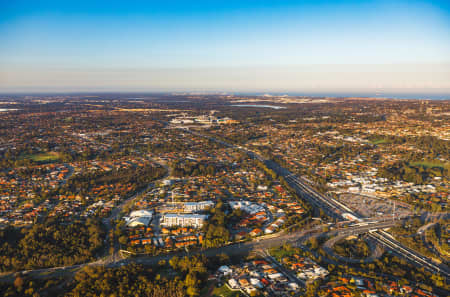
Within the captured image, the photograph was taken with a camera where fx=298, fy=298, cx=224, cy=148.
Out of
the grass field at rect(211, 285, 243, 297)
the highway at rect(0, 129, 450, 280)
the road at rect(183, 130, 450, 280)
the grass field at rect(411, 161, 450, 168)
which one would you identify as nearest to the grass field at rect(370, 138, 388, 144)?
the grass field at rect(411, 161, 450, 168)

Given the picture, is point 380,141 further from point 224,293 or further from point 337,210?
point 224,293

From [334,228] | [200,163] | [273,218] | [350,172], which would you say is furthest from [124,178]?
[350,172]

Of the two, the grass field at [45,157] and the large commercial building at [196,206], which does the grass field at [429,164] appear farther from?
the grass field at [45,157]

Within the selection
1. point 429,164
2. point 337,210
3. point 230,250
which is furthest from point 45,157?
point 429,164

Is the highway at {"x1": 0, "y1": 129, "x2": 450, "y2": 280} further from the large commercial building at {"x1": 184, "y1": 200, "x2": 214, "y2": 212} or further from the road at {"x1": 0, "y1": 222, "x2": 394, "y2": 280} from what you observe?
the large commercial building at {"x1": 184, "y1": 200, "x2": 214, "y2": 212}

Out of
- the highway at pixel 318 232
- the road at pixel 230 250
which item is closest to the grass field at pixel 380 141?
the highway at pixel 318 232

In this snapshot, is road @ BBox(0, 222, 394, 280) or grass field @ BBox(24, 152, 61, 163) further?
grass field @ BBox(24, 152, 61, 163)

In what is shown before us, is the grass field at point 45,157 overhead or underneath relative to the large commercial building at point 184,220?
overhead
